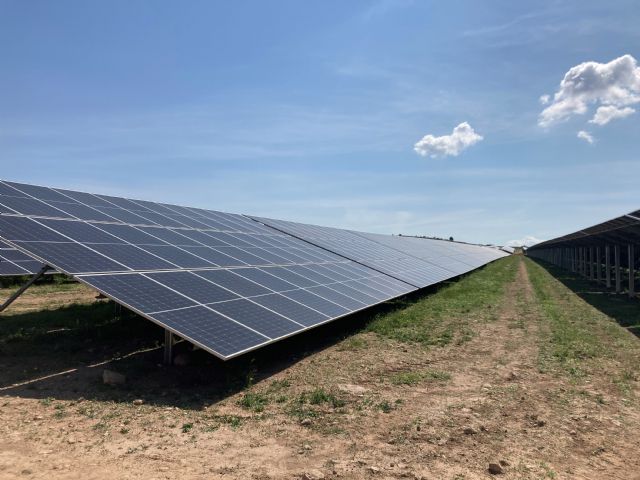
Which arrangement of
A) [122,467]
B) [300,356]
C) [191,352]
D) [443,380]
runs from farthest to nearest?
[300,356] < [191,352] < [443,380] < [122,467]

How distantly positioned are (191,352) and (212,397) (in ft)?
8.70

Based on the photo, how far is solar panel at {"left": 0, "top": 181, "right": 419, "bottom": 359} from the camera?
9383mm

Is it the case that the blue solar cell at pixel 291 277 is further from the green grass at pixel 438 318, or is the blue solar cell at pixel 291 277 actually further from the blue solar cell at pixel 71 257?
the blue solar cell at pixel 71 257

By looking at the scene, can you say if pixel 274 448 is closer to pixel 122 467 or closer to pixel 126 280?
pixel 122 467

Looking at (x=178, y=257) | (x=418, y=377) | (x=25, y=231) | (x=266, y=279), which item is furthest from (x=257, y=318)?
(x=25, y=231)

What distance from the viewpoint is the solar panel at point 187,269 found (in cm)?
938

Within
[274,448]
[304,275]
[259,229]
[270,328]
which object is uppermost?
[259,229]

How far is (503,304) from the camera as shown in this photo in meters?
22.9

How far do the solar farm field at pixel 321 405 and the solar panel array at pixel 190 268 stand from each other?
1183 mm

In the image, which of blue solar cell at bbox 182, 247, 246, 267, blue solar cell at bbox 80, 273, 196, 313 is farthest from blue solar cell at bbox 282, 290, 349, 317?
blue solar cell at bbox 80, 273, 196, 313

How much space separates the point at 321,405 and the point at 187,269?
6039 mm

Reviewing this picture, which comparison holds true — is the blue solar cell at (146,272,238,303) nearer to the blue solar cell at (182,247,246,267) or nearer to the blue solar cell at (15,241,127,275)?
the blue solar cell at (15,241,127,275)

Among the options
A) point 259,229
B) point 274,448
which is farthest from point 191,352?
point 259,229

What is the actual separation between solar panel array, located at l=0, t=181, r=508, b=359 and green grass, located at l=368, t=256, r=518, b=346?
960 mm
